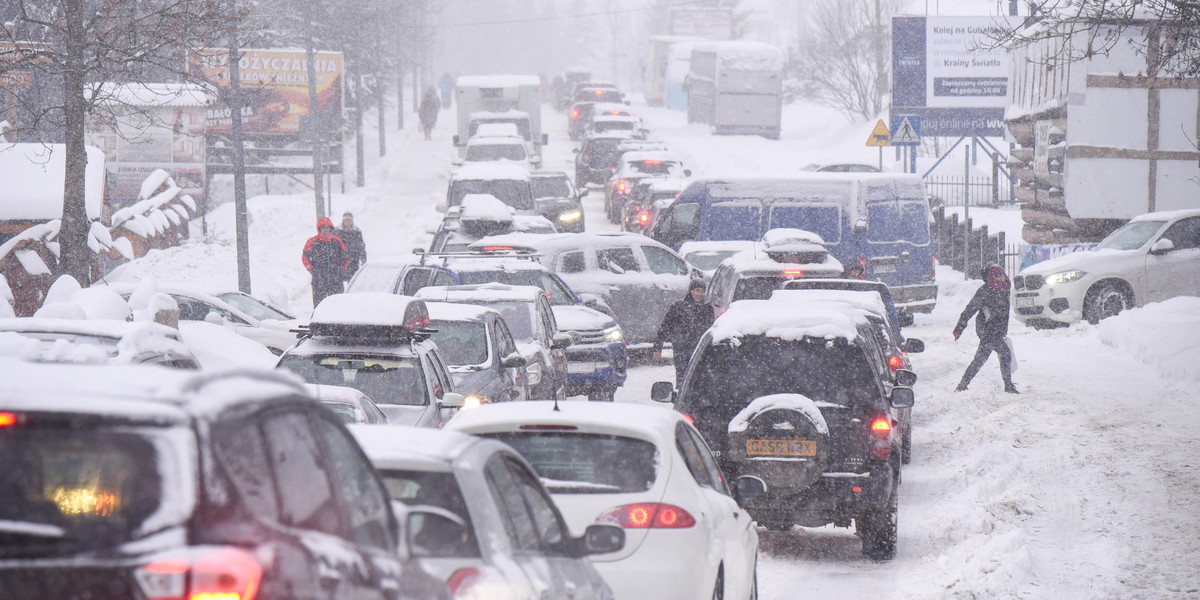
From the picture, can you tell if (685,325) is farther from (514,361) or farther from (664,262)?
(664,262)

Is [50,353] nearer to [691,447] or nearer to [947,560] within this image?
[691,447]

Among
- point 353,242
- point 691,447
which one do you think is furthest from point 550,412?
point 353,242

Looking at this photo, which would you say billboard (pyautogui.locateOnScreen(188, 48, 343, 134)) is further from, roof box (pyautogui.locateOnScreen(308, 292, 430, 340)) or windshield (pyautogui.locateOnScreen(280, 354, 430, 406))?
windshield (pyautogui.locateOnScreen(280, 354, 430, 406))

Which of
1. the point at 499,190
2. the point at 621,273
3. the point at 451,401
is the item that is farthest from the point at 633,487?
the point at 499,190

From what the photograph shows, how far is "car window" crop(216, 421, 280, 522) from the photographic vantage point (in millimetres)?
3529

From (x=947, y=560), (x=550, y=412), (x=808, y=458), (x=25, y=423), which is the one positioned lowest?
(x=947, y=560)

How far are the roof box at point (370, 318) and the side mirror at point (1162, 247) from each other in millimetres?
14188

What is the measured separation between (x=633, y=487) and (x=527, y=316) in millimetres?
9177

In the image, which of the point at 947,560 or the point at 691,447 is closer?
the point at 691,447

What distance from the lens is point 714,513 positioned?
738cm

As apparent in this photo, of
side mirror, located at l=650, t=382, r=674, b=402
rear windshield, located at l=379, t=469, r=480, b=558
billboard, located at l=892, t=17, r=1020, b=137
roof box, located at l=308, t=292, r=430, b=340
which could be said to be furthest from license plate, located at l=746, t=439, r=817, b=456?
billboard, located at l=892, t=17, r=1020, b=137

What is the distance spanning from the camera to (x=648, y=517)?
696 centimetres

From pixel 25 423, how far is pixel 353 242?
21234mm

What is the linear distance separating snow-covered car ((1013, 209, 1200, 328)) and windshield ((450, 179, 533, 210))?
1097 centimetres
